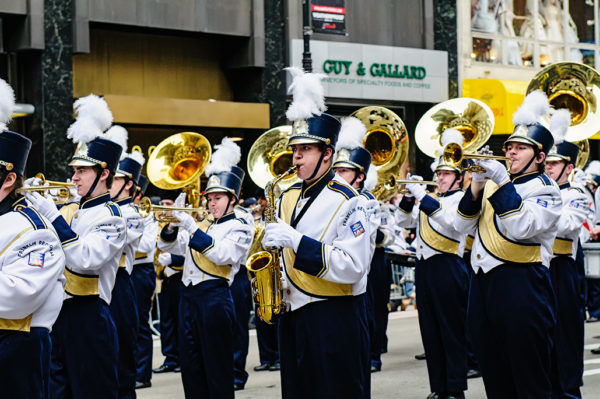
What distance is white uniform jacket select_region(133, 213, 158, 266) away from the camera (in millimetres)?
10961

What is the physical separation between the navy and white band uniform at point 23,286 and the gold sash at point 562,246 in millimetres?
5442

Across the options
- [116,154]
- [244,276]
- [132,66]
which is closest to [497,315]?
[116,154]

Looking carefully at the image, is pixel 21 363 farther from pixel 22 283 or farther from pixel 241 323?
pixel 241 323

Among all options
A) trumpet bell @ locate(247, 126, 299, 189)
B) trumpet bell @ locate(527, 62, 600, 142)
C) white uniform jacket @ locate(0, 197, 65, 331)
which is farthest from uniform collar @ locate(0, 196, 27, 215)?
trumpet bell @ locate(527, 62, 600, 142)

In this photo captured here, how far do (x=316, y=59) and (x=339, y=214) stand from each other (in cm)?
1494

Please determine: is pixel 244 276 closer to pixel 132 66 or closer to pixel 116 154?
pixel 116 154

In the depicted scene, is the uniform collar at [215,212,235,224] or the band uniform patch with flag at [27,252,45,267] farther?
the uniform collar at [215,212,235,224]

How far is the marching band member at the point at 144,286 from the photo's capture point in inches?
423

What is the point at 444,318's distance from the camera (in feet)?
32.3

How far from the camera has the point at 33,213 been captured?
5289 millimetres

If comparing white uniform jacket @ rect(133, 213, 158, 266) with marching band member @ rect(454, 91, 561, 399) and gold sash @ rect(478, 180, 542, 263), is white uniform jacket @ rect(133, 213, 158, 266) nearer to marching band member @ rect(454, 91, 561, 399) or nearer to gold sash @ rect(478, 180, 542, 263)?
marching band member @ rect(454, 91, 561, 399)

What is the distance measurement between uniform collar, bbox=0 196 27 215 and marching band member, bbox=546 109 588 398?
199 inches

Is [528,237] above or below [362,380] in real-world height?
above

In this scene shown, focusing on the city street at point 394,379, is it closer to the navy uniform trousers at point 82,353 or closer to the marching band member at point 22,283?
the navy uniform trousers at point 82,353
